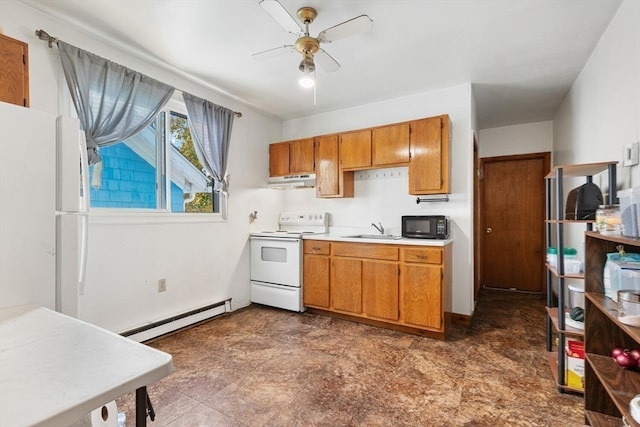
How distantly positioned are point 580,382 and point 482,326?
1.26m

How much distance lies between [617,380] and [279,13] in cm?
256

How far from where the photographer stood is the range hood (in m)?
3.91

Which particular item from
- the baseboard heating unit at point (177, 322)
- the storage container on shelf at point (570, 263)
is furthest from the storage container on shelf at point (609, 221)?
the baseboard heating unit at point (177, 322)

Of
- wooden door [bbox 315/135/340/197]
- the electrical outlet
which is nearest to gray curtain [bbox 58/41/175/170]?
wooden door [bbox 315/135/340/197]

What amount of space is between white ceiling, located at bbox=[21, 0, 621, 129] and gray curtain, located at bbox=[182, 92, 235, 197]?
0.85 feet

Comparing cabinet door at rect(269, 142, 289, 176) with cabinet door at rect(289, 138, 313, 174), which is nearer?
cabinet door at rect(289, 138, 313, 174)

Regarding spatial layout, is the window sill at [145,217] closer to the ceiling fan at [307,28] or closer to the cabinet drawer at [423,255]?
the ceiling fan at [307,28]

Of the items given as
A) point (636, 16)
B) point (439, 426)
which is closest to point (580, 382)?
point (439, 426)

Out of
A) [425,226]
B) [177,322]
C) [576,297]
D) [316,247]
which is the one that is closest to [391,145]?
[425,226]

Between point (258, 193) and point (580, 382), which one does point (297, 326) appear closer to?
point (258, 193)

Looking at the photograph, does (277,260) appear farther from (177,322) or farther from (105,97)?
(105,97)

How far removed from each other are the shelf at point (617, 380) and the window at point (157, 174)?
132 inches

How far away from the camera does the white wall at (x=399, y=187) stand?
10.6ft

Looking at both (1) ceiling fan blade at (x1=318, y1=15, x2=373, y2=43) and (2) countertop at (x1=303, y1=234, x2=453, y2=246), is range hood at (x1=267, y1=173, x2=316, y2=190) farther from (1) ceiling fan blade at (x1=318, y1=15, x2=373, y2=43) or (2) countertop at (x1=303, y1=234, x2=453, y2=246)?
(1) ceiling fan blade at (x1=318, y1=15, x2=373, y2=43)
